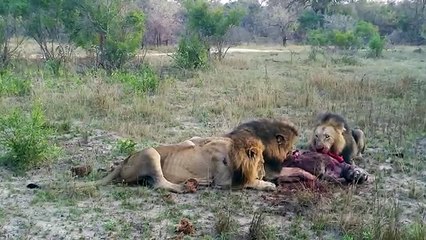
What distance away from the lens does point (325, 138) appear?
6.27 meters

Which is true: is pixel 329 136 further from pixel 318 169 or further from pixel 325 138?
pixel 318 169

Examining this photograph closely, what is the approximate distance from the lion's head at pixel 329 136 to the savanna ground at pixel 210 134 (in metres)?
0.53

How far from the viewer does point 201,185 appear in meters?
5.71

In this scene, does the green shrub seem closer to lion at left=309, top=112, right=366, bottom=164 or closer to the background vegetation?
the background vegetation

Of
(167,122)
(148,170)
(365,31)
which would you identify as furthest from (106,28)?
(365,31)

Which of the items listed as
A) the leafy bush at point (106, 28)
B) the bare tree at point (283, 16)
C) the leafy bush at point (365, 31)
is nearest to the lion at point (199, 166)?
the leafy bush at point (106, 28)

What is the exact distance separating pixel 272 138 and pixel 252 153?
0.99ft

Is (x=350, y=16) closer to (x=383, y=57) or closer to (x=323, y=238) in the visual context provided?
(x=383, y=57)

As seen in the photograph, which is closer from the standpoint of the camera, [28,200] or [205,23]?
[28,200]

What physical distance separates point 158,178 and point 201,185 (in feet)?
1.43

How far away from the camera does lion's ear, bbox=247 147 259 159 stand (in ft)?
18.3

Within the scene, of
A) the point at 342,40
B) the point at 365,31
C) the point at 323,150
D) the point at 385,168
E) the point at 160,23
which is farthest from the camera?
the point at 160,23

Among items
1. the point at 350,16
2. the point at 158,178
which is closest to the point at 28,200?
the point at 158,178

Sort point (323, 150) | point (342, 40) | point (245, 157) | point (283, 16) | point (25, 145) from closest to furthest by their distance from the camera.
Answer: point (245, 157) → point (25, 145) → point (323, 150) → point (342, 40) → point (283, 16)
